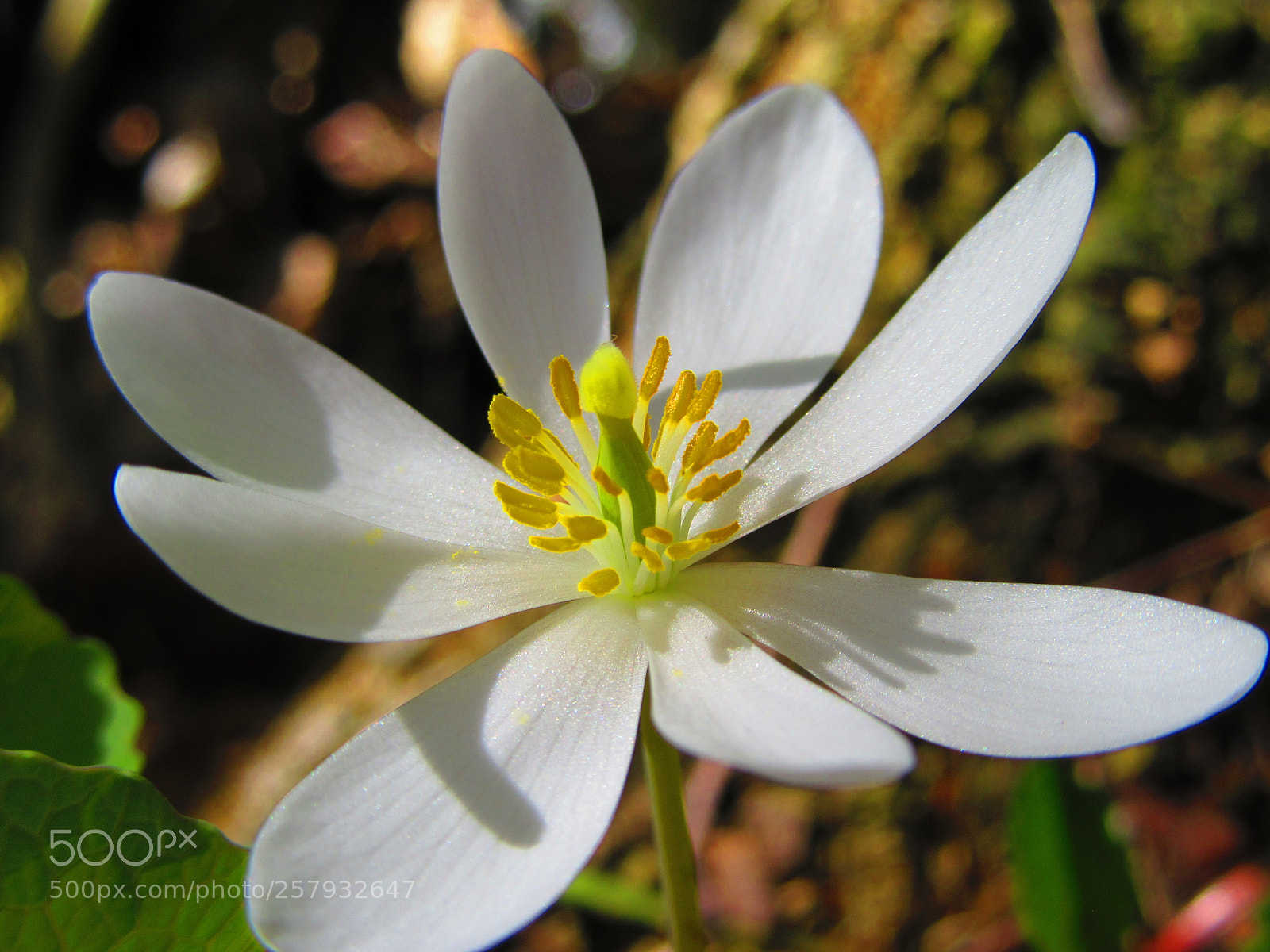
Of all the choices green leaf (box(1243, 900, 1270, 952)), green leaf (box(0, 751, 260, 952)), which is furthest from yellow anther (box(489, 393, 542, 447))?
green leaf (box(1243, 900, 1270, 952))

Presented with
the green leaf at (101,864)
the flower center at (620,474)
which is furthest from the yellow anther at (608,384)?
the green leaf at (101,864)

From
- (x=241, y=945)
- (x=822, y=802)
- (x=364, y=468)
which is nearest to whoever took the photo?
(x=241, y=945)

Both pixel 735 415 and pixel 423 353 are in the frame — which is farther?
pixel 423 353

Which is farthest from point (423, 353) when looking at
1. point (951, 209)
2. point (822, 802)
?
point (822, 802)

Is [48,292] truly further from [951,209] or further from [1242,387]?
[1242,387]

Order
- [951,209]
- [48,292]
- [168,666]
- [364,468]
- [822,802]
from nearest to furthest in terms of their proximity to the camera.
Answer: [364,468]
[822,802]
[951,209]
[168,666]
[48,292]

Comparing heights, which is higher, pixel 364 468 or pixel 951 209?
pixel 951 209

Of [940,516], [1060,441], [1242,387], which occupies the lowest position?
[940,516]

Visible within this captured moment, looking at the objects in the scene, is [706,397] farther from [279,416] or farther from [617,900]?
[617,900]
